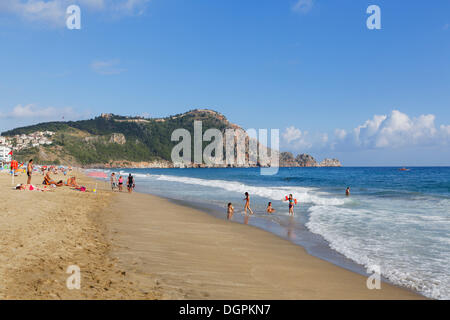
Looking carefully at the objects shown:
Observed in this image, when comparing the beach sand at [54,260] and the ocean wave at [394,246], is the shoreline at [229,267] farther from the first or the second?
the ocean wave at [394,246]

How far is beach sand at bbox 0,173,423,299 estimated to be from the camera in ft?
18.5

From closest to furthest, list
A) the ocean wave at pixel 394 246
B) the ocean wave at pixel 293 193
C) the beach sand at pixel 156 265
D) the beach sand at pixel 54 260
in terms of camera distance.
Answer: the beach sand at pixel 54 260, the beach sand at pixel 156 265, the ocean wave at pixel 394 246, the ocean wave at pixel 293 193

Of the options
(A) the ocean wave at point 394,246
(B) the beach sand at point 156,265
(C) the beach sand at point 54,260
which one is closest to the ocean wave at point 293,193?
(A) the ocean wave at point 394,246

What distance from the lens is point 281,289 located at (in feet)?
20.5

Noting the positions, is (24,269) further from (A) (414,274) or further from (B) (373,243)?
(B) (373,243)

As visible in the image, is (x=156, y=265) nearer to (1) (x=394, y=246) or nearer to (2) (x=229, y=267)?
(2) (x=229, y=267)

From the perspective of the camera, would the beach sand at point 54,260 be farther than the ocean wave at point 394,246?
No

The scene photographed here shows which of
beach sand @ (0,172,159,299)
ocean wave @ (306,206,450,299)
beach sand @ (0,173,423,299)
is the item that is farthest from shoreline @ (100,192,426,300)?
ocean wave @ (306,206,450,299)

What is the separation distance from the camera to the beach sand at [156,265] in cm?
564

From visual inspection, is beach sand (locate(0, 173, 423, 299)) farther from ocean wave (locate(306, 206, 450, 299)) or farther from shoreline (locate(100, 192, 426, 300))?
ocean wave (locate(306, 206, 450, 299))

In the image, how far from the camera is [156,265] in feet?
24.0

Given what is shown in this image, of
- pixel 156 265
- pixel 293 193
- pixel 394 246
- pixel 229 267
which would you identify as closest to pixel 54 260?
pixel 156 265
